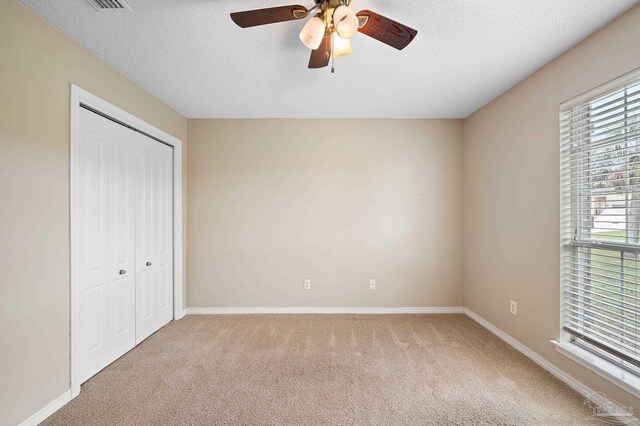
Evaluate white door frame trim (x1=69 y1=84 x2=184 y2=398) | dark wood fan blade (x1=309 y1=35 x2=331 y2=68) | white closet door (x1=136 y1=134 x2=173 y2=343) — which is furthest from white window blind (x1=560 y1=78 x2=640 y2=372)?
white closet door (x1=136 y1=134 x2=173 y2=343)

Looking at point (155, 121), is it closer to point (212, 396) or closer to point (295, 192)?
point (295, 192)

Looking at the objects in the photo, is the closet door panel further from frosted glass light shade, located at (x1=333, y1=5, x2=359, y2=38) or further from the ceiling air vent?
frosted glass light shade, located at (x1=333, y1=5, x2=359, y2=38)

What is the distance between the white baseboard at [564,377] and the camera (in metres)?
1.86

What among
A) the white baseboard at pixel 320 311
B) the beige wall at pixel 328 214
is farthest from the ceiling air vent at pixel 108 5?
the white baseboard at pixel 320 311

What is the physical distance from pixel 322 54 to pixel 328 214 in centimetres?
219

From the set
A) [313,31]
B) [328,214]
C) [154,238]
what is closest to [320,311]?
[328,214]

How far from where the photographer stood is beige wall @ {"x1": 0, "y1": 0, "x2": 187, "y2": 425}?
1705 millimetres

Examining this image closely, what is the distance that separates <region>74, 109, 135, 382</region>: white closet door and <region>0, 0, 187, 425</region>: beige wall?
0.19 metres

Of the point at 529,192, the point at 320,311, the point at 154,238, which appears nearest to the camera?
the point at 529,192

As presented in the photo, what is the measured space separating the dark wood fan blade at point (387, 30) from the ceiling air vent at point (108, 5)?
53.7 inches

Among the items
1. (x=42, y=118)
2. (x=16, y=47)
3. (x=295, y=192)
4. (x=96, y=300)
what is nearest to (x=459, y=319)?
(x=295, y=192)

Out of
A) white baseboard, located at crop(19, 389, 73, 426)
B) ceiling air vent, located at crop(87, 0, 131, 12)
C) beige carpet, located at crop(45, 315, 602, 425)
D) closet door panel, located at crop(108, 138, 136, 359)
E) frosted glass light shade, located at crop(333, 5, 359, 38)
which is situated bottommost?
beige carpet, located at crop(45, 315, 602, 425)

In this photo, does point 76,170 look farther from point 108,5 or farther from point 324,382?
point 324,382

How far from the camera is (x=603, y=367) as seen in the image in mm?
1952
